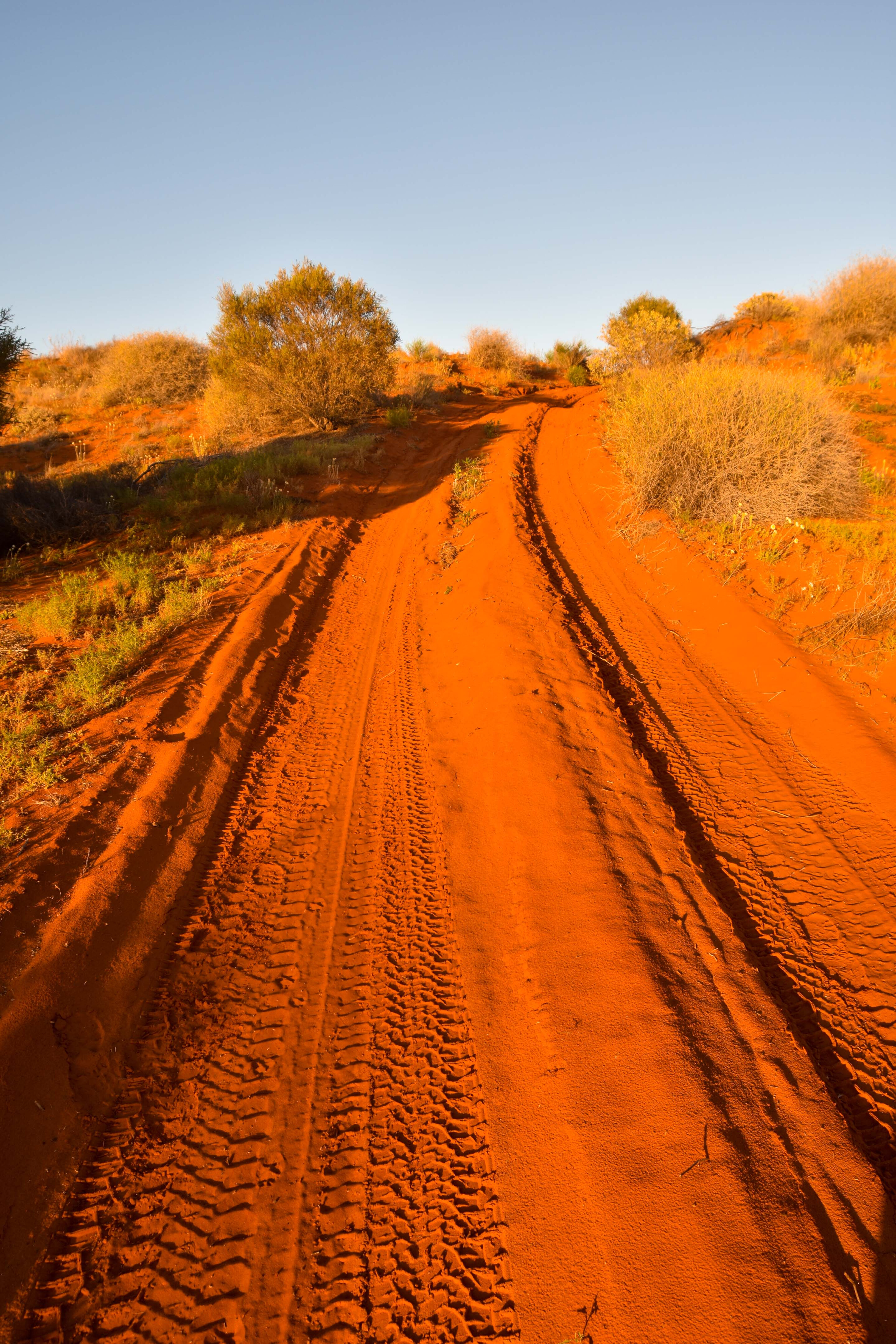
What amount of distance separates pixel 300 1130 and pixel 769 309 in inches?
1104

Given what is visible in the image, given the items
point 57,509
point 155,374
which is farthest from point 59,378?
point 57,509

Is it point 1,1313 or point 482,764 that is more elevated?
point 482,764

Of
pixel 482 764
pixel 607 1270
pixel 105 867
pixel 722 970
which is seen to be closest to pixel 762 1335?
pixel 607 1270

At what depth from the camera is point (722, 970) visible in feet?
9.76

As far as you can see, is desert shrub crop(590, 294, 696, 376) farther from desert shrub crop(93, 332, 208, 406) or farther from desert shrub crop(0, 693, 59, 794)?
desert shrub crop(0, 693, 59, 794)

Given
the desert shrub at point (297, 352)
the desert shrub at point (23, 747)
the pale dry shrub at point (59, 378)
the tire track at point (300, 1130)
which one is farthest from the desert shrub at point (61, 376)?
the tire track at point (300, 1130)

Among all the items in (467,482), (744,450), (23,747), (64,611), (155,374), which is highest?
(155,374)

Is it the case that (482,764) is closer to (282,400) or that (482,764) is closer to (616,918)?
(616,918)

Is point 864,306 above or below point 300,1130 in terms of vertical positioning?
above

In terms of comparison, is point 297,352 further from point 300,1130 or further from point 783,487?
point 300,1130

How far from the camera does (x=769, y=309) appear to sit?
21.7 meters

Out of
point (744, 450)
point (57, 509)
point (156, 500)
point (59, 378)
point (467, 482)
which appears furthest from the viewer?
point (59, 378)

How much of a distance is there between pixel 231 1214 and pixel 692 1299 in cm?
173

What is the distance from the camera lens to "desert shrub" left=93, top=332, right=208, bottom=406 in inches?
771
